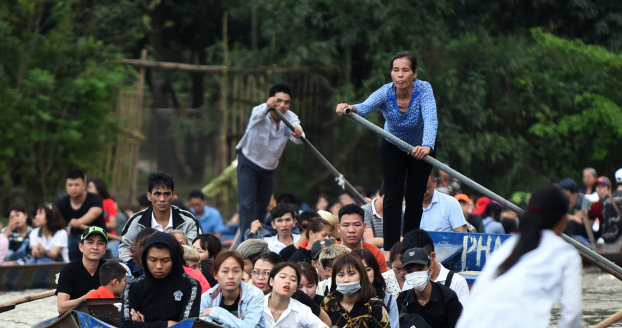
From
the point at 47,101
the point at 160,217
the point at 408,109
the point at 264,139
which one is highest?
the point at 47,101

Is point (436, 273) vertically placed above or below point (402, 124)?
below

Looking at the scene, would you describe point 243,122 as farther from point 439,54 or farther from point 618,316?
point 618,316

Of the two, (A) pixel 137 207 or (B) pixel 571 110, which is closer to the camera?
(A) pixel 137 207

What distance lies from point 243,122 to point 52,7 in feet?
13.1

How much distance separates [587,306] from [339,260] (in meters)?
4.56

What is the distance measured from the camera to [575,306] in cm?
440

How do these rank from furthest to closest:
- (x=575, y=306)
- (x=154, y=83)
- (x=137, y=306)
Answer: (x=154, y=83) < (x=137, y=306) < (x=575, y=306)

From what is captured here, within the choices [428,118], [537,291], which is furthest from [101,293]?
[537,291]

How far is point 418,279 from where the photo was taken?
658 cm

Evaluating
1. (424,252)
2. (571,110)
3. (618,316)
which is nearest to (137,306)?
(424,252)

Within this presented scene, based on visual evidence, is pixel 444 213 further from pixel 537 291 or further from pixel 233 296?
pixel 537 291

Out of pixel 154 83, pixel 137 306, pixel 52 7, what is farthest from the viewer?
pixel 154 83

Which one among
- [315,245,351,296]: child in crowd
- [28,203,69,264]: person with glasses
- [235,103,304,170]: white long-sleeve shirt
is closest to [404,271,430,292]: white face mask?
[315,245,351,296]: child in crowd

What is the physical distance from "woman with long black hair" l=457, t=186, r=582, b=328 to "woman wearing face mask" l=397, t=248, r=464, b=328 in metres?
1.99
